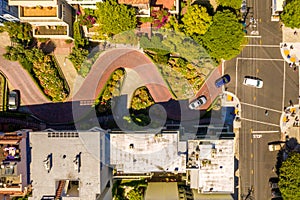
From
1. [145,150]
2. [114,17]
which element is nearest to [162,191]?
[145,150]

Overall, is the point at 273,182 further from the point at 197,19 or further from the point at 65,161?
the point at 65,161

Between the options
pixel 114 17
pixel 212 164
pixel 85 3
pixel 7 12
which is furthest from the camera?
pixel 212 164

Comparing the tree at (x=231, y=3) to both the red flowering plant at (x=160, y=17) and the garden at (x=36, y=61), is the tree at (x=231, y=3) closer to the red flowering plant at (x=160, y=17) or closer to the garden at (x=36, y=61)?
the red flowering plant at (x=160, y=17)

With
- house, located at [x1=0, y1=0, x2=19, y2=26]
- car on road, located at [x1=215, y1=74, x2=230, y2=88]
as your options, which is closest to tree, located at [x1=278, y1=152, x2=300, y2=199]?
car on road, located at [x1=215, y1=74, x2=230, y2=88]

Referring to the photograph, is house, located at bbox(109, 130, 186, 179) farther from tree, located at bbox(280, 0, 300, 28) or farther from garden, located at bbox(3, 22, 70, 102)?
tree, located at bbox(280, 0, 300, 28)

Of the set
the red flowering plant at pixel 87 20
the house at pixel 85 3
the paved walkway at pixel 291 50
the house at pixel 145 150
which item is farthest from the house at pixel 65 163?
the paved walkway at pixel 291 50

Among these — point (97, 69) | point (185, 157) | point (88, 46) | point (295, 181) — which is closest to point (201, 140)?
point (185, 157)
